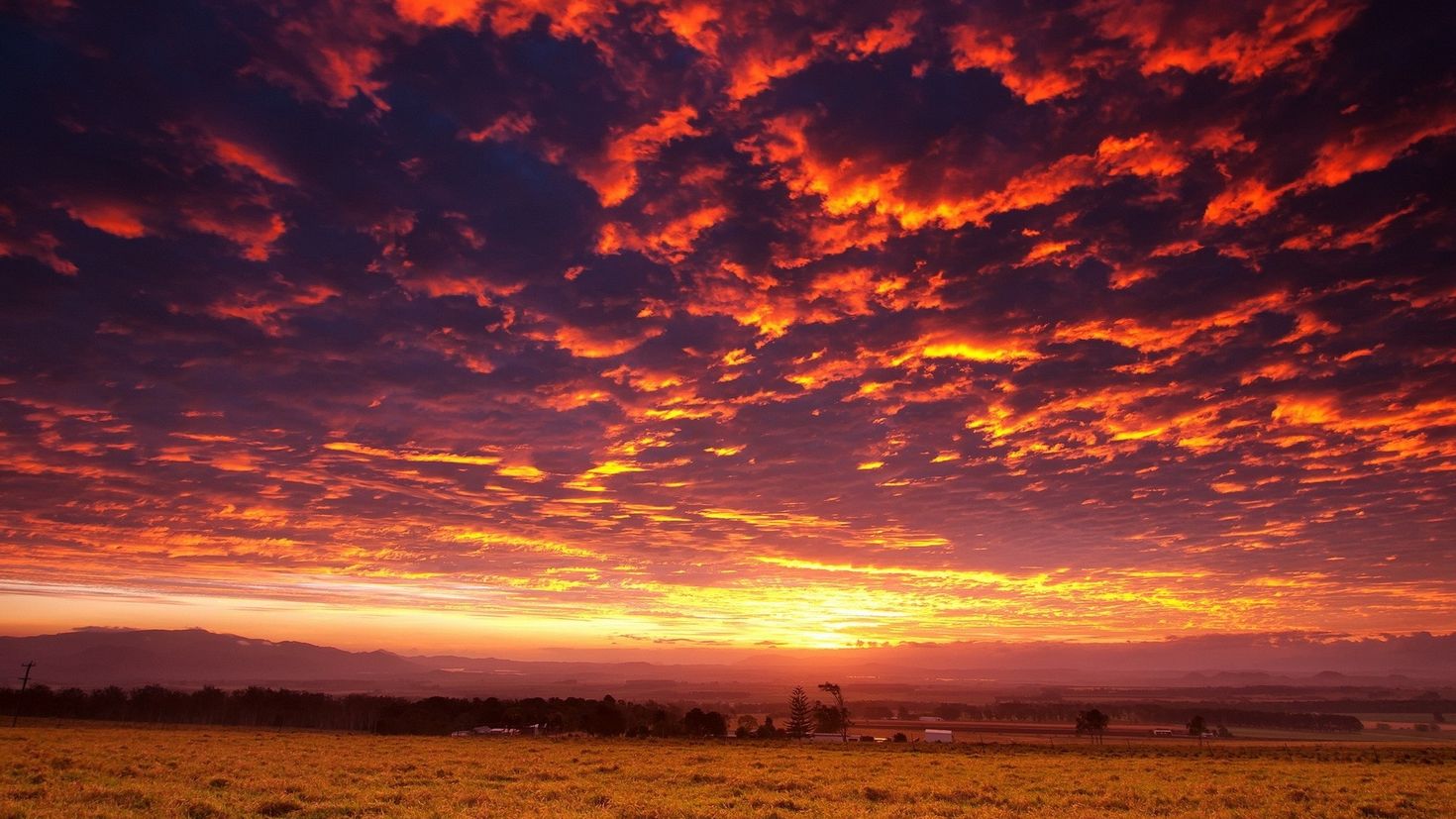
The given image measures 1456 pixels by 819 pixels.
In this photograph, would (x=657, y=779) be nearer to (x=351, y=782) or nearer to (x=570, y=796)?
(x=570, y=796)

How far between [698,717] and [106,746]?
3067 inches

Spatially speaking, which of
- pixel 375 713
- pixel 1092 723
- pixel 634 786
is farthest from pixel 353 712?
pixel 634 786

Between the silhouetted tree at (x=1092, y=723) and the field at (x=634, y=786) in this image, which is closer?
the field at (x=634, y=786)

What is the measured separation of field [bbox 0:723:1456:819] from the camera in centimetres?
2247

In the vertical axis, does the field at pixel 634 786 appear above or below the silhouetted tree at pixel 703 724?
above

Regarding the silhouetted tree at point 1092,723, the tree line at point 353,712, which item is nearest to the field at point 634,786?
the tree line at point 353,712

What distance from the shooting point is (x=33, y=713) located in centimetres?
11200

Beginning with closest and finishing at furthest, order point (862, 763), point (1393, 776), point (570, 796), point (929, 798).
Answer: point (570, 796)
point (929, 798)
point (1393, 776)
point (862, 763)

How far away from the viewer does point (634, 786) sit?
29.3 metres

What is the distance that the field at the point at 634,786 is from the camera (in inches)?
885

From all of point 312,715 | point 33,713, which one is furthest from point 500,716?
point 33,713

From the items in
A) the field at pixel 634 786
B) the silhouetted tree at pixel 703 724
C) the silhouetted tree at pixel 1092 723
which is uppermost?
the field at pixel 634 786

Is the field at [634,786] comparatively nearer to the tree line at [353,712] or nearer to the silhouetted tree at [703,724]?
the tree line at [353,712]

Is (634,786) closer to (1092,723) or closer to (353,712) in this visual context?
(1092,723)
